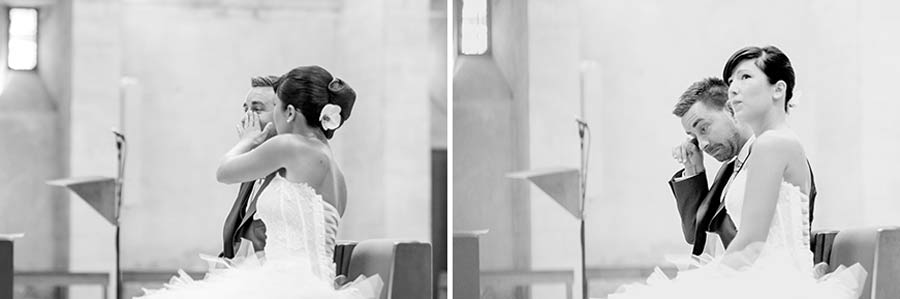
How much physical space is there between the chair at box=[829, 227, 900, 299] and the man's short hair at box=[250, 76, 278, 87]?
99.4 inches

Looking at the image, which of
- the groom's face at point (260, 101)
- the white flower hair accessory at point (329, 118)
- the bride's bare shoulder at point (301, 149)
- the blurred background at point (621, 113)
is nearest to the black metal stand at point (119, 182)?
the groom's face at point (260, 101)

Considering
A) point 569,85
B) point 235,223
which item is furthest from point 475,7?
point 235,223

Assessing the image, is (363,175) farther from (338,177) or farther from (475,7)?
(475,7)

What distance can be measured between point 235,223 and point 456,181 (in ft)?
4.00

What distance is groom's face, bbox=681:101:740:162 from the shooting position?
16.1 ft

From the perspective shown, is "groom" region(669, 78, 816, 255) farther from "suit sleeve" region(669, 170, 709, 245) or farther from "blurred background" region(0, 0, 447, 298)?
"blurred background" region(0, 0, 447, 298)

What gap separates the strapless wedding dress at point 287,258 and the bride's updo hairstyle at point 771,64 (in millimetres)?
1731

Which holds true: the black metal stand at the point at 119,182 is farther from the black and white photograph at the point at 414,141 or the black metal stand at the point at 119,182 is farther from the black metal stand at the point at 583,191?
the black metal stand at the point at 583,191

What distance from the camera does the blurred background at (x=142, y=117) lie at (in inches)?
225

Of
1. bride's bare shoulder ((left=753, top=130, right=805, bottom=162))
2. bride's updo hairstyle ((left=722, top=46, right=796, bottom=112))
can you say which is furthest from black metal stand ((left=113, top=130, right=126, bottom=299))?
bride's bare shoulder ((left=753, top=130, right=805, bottom=162))

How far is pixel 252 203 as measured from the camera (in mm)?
5312

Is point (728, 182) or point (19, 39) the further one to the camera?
point (19, 39)

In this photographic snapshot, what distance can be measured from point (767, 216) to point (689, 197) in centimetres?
91

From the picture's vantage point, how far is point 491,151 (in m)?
6.24
